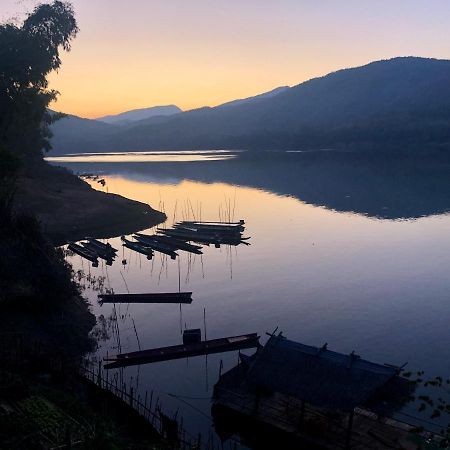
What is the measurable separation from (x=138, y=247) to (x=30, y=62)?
26.2 m

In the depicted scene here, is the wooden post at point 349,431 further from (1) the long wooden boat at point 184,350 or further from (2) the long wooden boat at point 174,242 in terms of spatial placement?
(2) the long wooden boat at point 174,242

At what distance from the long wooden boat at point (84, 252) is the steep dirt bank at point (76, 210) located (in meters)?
4.28

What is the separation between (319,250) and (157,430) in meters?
44.1

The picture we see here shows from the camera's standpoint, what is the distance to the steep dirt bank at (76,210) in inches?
3113

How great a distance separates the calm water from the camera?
35.6 meters

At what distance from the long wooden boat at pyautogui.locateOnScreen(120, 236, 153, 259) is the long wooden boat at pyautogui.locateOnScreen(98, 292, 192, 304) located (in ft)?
57.0

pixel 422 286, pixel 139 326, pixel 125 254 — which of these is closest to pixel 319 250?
pixel 422 286

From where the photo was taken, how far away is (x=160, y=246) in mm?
69188

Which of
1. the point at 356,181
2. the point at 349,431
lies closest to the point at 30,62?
the point at 349,431

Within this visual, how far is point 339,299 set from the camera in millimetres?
47469

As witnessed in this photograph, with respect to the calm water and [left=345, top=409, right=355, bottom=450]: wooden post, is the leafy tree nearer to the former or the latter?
the calm water

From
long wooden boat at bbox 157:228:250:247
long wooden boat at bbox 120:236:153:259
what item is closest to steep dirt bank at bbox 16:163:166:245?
long wooden boat at bbox 120:236:153:259

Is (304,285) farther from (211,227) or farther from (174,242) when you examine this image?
(211,227)

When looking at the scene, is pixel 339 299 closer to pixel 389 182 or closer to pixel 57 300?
pixel 57 300
